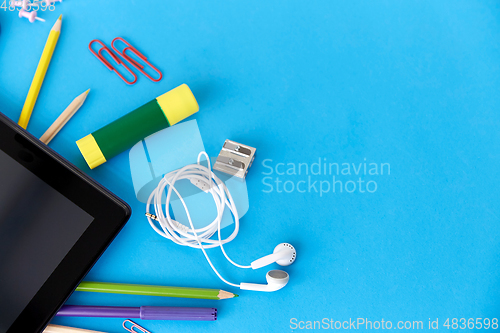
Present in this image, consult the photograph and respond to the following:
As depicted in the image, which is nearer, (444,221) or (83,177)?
(83,177)

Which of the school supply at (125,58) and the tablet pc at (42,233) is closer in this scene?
the tablet pc at (42,233)

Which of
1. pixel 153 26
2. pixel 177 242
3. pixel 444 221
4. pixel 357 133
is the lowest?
pixel 177 242

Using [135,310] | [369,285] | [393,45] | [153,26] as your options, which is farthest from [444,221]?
[153,26]

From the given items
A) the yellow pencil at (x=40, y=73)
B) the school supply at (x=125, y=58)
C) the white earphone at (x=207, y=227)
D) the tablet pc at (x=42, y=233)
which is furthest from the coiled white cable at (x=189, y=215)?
the yellow pencil at (x=40, y=73)

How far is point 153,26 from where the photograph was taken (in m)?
0.83

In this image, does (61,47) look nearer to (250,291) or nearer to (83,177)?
(83,177)

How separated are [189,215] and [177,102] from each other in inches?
9.9

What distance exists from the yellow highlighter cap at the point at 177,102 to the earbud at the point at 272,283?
40 cm

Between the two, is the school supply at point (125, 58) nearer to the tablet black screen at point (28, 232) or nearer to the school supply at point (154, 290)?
the tablet black screen at point (28, 232)

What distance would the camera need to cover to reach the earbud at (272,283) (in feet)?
2.28

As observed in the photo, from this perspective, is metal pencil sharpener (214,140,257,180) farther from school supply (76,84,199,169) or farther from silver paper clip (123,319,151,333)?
silver paper clip (123,319,151,333)

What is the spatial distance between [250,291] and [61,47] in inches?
29.1

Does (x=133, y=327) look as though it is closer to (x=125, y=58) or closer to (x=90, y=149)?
(x=90, y=149)

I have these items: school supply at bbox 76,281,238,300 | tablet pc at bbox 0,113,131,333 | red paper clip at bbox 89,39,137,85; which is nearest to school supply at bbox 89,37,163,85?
red paper clip at bbox 89,39,137,85
